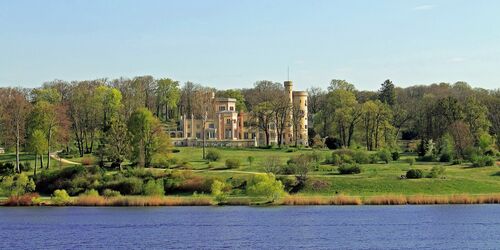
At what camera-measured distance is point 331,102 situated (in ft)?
436

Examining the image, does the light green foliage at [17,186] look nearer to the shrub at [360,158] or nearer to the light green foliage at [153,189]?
the light green foliage at [153,189]

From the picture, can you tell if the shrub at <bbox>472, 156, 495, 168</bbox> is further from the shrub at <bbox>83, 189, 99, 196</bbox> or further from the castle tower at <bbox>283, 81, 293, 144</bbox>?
the castle tower at <bbox>283, 81, 293, 144</bbox>

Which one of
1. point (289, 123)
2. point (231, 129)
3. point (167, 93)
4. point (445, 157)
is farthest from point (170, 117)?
point (445, 157)

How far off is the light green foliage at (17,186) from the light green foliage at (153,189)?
33.7 feet

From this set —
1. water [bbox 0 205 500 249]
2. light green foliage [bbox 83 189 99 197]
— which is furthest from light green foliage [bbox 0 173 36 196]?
water [bbox 0 205 500 249]

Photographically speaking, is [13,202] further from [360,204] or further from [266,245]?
[266,245]

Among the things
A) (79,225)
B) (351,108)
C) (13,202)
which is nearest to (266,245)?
(79,225)

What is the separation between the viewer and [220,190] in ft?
237

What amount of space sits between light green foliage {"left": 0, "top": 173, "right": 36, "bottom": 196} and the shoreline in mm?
2807

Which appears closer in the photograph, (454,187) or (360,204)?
(360,204)

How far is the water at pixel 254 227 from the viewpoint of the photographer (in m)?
45.1

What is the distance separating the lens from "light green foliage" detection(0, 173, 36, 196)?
75.9 meters

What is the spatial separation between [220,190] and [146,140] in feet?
78.1

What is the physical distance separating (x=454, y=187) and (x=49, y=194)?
1478 inches
